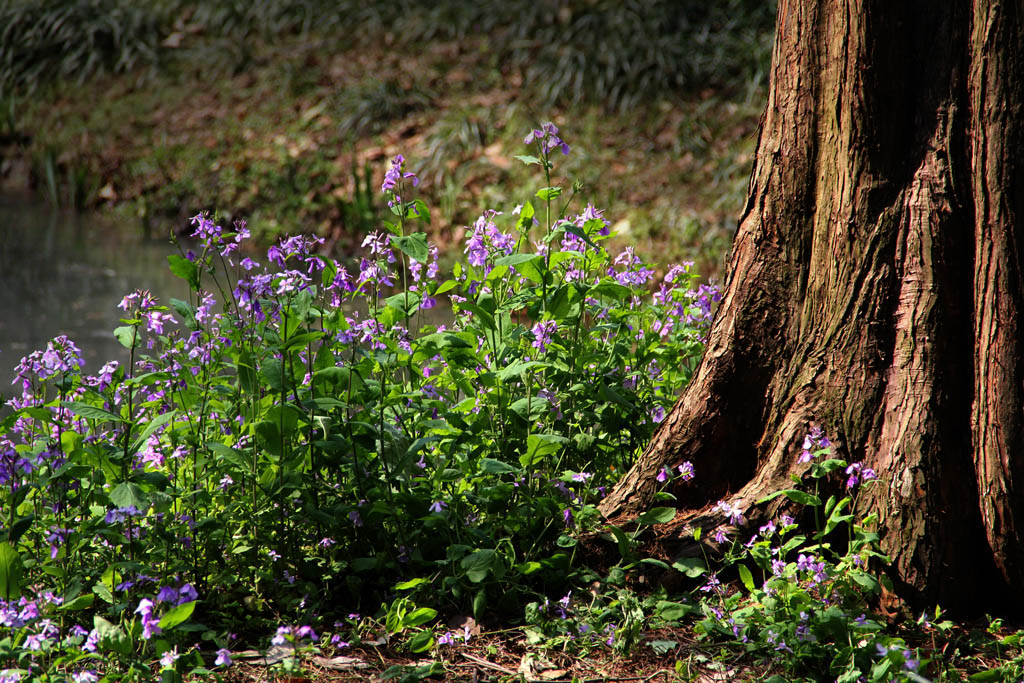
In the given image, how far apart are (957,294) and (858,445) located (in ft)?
1.43

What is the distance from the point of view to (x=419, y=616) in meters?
2.13

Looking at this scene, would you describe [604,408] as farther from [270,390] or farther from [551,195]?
[270,390]

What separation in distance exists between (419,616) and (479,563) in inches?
7.2

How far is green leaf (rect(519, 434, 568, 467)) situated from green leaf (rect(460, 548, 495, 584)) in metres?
0.26

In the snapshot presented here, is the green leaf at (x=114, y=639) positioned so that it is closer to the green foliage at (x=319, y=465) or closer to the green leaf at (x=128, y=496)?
the green foliage at (x=319, y=465)

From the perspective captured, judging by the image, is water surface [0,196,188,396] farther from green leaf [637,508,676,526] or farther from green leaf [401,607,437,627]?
green leaf [637,508,676,526]

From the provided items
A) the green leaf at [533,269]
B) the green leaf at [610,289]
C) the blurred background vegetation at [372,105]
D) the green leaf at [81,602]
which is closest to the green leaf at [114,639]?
the green leaf at [81,602]

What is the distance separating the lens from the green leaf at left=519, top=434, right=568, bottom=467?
2.25m

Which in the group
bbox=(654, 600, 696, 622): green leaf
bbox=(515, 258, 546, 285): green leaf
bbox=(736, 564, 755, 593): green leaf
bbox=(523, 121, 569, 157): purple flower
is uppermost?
bbox=(523, 121, 569, 157): purple flower

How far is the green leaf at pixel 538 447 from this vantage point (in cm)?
225

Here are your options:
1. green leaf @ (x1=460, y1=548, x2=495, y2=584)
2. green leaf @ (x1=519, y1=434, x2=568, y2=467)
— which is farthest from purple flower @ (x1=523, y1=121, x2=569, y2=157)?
green leaf @ (x1=460, y1=548, x2=495, y2=584)

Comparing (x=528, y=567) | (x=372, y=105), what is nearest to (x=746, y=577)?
(x=528, y=567)

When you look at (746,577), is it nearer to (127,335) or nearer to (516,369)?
(516,369)

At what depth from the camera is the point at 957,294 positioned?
220 cm
